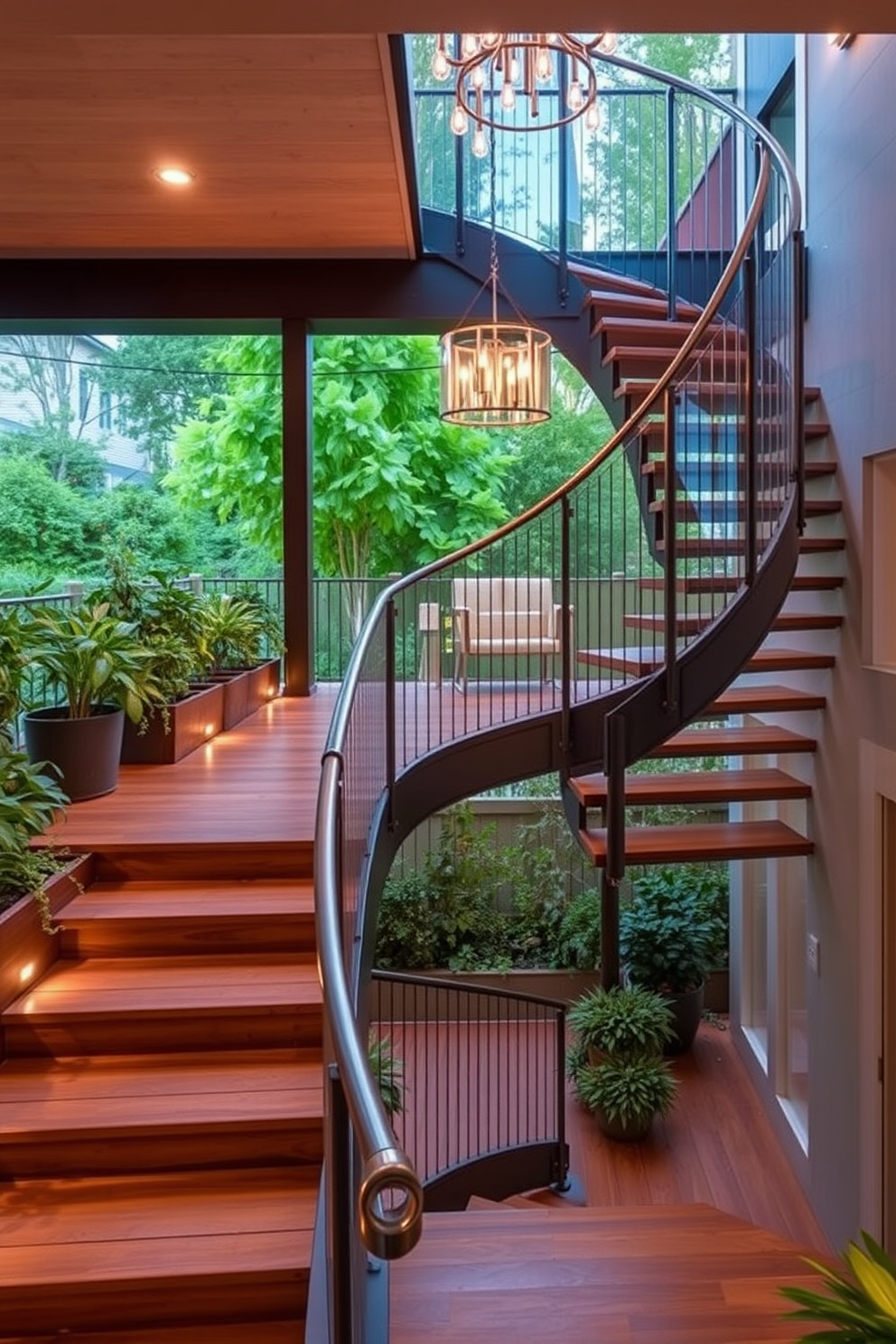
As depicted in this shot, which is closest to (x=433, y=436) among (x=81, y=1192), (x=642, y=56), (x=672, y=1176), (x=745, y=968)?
(x=642, y=56)

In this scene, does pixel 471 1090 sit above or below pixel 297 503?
below

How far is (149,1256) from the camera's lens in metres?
2.13

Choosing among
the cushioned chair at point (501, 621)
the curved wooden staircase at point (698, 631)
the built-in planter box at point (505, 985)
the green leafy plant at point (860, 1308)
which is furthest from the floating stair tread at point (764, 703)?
the built-in planter box at point (505, 985)

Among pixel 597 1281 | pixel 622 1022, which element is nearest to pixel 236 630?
pixel 622 1022

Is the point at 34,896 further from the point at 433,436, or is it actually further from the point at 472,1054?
the point at 433,436

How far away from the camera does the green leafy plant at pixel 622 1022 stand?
20.1ft

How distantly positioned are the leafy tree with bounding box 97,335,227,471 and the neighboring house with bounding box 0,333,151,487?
0.16 m

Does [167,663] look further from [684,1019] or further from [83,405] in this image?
[83,405]

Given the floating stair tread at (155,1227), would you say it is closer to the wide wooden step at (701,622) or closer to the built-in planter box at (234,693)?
the wide wooden step at (701,622)

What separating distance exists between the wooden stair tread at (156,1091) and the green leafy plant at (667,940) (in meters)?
4.99

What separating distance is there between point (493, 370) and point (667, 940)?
4.75 meters

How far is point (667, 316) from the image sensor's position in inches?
224

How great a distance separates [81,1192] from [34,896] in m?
0.87

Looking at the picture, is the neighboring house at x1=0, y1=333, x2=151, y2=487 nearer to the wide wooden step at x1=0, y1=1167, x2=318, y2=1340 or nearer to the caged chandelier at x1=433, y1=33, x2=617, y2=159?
the caged chandelier at x1=433, y1=33, x2=617, y2=159
